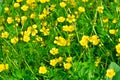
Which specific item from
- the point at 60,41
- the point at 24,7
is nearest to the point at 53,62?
the point at 60,41

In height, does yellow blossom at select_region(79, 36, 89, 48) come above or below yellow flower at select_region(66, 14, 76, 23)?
below

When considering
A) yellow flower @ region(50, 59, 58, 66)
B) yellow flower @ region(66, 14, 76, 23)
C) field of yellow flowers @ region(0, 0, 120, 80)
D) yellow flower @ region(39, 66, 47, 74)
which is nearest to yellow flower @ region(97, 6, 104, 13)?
field of yellow flowers @ region(0, 0, 120, 80)

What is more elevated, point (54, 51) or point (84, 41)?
point (84, 41)

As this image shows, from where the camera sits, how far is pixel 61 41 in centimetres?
332

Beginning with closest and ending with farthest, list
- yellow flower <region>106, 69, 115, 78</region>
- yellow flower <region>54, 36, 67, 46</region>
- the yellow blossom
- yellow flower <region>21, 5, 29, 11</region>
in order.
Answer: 1. yellow flower <region>106, 69, 115, 78</region>
2. the yellow blossom
3. yellow flower <region>54, 36, 67, 46</region>
4. yellow flower <region>21, 5, 29, 11</region>

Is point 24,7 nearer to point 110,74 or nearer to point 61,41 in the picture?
point 61,41

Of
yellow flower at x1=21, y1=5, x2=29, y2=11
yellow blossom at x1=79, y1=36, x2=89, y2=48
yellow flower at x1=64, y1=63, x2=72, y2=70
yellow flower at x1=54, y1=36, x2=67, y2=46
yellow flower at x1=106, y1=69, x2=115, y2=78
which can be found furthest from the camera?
yellow flower at x1=21, y1=5, x2=29, y2=11

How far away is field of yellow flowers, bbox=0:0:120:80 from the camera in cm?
312

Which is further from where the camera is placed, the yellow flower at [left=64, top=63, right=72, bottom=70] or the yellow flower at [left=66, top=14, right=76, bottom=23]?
the yellow flower at [left=66, top=14, right=76, bottom=23]

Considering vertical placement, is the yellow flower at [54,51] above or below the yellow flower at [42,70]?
above

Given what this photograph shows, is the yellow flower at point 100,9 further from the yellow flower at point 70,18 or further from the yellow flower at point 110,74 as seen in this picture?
the yellow flower at point 110,74

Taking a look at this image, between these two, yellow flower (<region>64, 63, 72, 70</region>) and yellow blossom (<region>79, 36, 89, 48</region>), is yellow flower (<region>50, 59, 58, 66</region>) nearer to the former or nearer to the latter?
yellow flower (<region>64, 63, 72, 70</region>)

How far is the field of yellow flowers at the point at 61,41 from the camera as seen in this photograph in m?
3.12

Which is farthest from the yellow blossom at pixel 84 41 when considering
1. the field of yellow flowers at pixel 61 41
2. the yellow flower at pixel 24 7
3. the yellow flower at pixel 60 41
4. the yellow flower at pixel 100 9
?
the yellow flower at pixel 24 7
